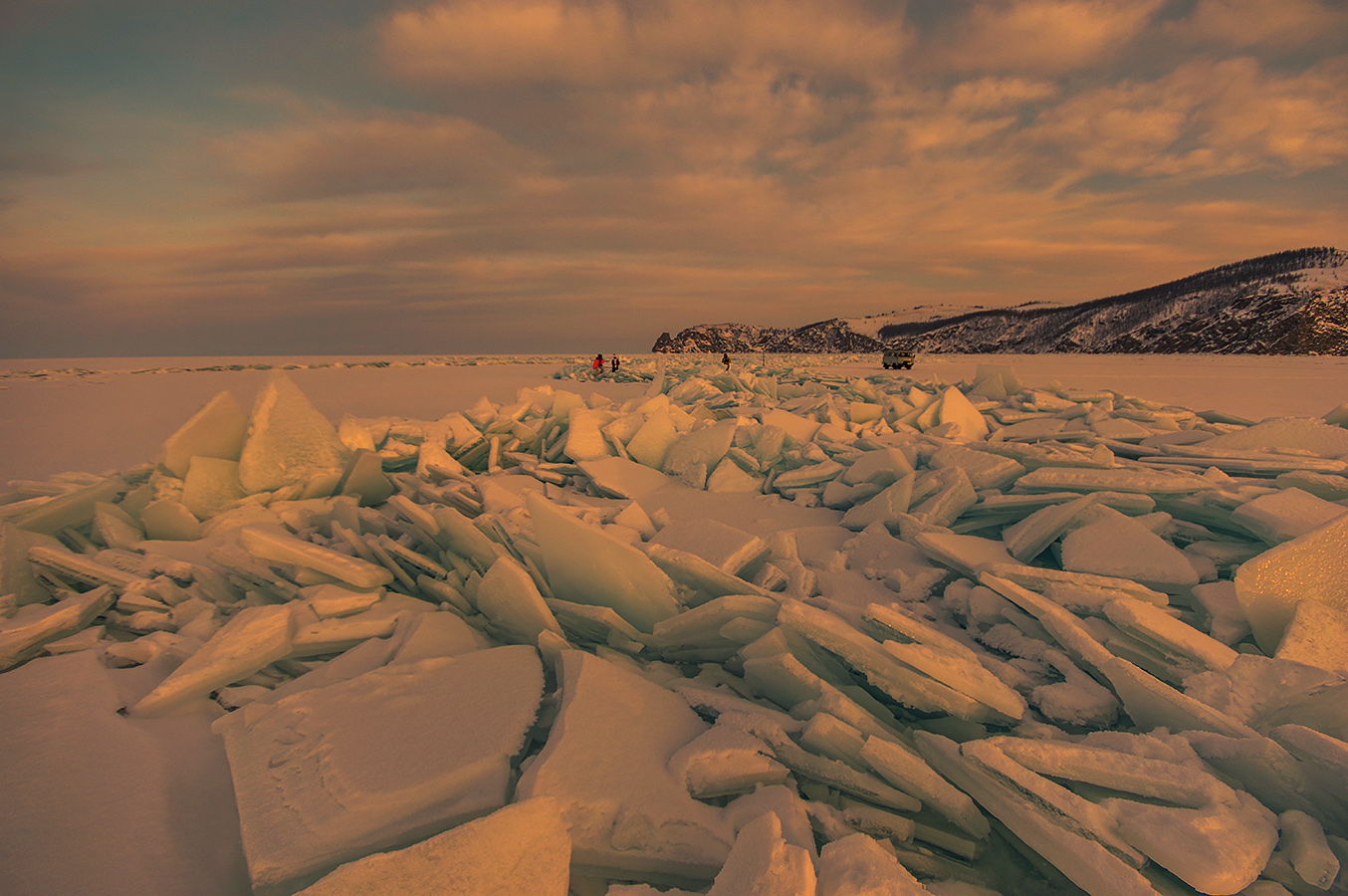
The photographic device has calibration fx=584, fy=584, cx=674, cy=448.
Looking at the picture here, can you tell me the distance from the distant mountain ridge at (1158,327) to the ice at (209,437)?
33.4 m

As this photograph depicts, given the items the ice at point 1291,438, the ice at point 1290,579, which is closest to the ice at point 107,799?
the ice at point 1290,579

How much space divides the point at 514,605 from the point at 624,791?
64 cm

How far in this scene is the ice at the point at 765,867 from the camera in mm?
702

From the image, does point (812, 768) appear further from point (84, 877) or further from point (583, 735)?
point (84, 877)

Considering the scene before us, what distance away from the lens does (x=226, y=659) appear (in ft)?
4.14

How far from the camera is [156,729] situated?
3.63 feet

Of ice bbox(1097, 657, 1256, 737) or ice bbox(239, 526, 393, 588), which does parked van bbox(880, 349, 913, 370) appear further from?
ice bbox(239, 526, 393, 588)

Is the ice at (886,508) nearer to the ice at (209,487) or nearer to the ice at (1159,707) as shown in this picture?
the ice at (1159,707)

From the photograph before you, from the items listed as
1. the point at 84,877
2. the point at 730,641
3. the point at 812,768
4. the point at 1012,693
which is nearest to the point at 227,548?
the point at 84,877

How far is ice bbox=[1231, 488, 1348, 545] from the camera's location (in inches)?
61.2

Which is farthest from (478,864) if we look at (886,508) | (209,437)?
(209,437)

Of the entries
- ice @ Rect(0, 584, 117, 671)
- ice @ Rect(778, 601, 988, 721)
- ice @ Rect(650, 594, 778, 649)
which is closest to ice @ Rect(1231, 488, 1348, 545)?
→ ice @ Rect(778, 601, 988, 721)

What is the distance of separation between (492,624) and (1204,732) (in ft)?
4.73

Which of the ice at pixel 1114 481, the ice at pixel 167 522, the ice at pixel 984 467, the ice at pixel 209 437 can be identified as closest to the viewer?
the ice at pixel 1114 481
